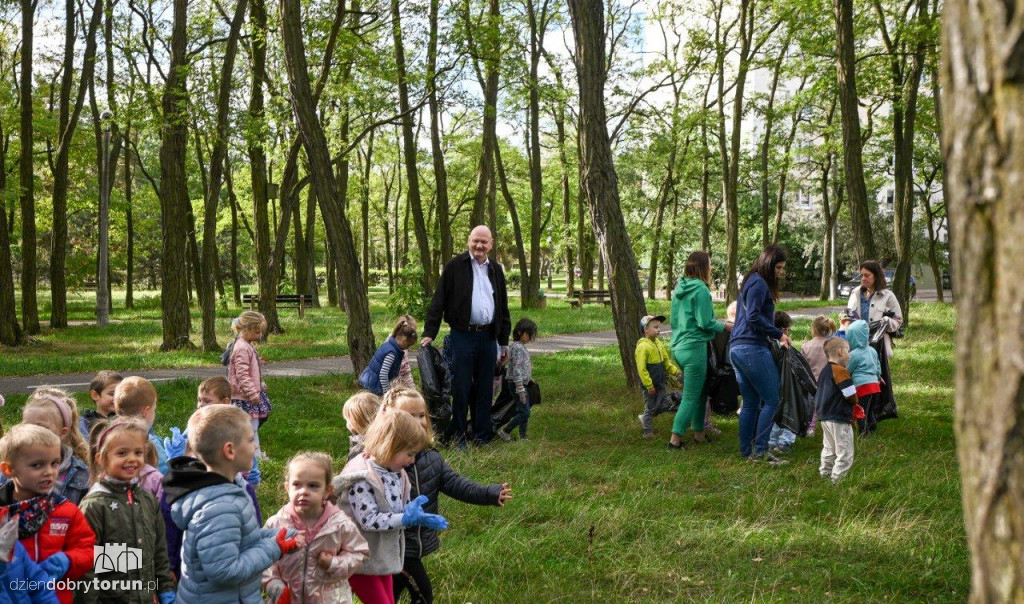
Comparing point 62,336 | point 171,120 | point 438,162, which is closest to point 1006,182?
point 171,120

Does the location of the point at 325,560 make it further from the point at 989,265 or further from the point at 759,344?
the point at 759,344

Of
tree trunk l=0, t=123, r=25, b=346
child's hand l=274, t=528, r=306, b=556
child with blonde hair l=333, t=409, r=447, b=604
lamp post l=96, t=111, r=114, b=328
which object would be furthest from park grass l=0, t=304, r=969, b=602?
lamp post l=96, t=111, r=114, b=328

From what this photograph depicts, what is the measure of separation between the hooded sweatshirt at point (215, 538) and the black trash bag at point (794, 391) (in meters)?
5.78

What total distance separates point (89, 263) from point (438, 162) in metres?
19.1

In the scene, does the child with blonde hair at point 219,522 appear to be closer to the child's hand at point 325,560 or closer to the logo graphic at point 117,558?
the child's hand at point 325,560

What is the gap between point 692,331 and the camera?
8.75m

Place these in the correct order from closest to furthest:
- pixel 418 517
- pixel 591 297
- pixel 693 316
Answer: pixel 418 517 → pixel 693 316 → pixel 591 297

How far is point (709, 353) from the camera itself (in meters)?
9.25

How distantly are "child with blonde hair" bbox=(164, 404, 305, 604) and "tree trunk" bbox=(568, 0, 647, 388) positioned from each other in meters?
7.96

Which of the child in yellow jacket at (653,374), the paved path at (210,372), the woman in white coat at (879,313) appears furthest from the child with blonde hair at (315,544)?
the paved path at (210,372)

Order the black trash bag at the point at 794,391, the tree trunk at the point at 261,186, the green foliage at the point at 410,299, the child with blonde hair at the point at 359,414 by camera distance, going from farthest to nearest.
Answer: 1. the green foliage at the point at 410,299
2. the tree trunk at the point at 261,186
3. the black trash bag at the point at 794,391
4. the child with blonde hair at the point at 359,414

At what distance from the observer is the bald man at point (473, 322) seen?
27.8 feet

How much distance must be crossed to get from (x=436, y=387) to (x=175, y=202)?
1079 cm

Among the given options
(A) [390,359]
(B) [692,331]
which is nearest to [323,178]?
(A) [390,359]
